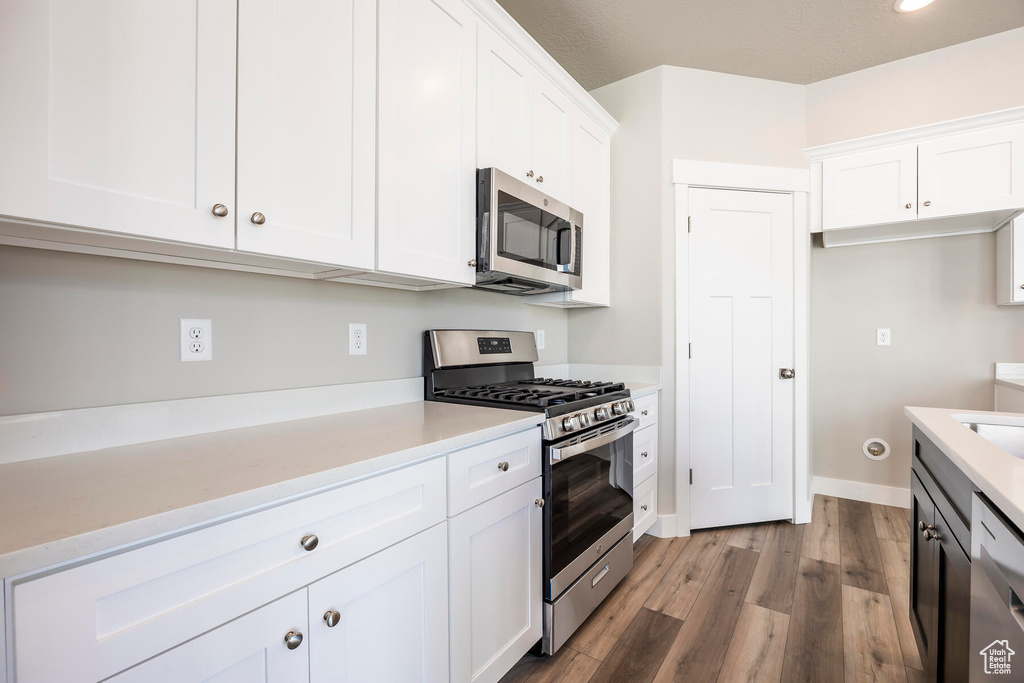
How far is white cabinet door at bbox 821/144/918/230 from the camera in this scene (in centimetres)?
261

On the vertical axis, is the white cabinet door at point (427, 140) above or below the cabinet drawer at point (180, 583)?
above

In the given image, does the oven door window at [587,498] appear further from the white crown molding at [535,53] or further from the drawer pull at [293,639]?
the white crown molding at [535,53]

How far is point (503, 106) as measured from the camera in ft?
6.26

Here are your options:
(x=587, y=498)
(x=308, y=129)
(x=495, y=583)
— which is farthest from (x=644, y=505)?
(x=308, y=129)

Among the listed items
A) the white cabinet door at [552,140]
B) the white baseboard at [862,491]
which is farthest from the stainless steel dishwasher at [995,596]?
the white baseboard at [862,491]

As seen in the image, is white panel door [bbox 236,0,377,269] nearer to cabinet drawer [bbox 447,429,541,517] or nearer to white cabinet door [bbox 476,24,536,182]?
white cabinet door [bbox 476,24,536,182]

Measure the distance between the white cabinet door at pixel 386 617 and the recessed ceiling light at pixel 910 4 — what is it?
3.09 metres

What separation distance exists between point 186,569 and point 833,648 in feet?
6.77

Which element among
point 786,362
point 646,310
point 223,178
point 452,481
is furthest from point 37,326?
point 786,362

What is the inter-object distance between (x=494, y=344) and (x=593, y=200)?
1041mm

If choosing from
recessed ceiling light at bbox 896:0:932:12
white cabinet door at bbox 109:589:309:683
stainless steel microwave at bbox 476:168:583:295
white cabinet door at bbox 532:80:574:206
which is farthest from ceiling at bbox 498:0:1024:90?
white cabinet door at bbox 109:589:309:683

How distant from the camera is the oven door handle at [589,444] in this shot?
5.24 ft

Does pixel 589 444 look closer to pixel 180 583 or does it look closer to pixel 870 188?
pixel 180 583

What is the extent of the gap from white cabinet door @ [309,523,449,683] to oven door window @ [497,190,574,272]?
43.3 inches
